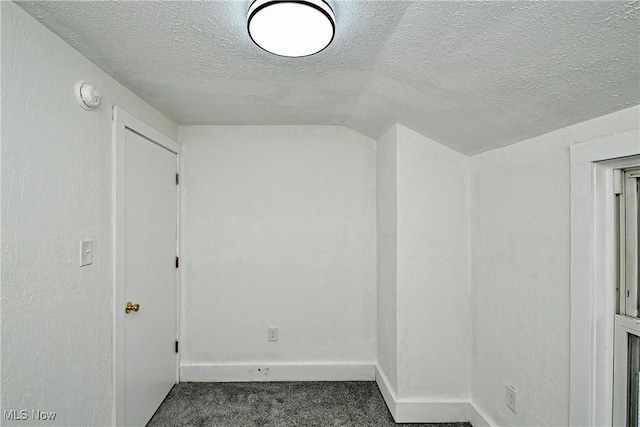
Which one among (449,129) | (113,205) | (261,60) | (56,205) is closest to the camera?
(56,205)

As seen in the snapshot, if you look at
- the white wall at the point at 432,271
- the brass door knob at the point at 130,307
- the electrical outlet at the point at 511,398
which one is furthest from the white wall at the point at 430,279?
the brass door knob at the point at 130,307

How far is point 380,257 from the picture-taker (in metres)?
2.58

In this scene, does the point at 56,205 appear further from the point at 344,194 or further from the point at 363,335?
the point at 363,335

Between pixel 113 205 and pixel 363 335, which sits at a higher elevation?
pixel 113 205

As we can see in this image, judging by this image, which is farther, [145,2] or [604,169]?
[604,169]

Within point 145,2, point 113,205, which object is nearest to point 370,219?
point 113,205

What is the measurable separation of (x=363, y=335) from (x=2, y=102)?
8.57ft

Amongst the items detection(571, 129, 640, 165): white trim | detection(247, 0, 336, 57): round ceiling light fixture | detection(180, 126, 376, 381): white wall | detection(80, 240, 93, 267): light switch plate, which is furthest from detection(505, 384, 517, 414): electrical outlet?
detection(80, 240, 93, 267): light switch plate

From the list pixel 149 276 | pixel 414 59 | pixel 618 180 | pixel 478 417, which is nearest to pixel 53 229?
pixel 149 276

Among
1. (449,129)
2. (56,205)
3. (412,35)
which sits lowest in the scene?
(56,205)

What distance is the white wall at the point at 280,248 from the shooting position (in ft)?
8.74

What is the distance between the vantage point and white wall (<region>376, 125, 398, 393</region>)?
2199mm

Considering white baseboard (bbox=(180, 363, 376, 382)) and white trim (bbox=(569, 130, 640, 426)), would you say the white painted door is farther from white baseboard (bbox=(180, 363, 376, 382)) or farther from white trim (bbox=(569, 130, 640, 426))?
white trim (bbox=(569, 130, 640, 426))

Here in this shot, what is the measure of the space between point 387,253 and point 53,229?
1970 mm
